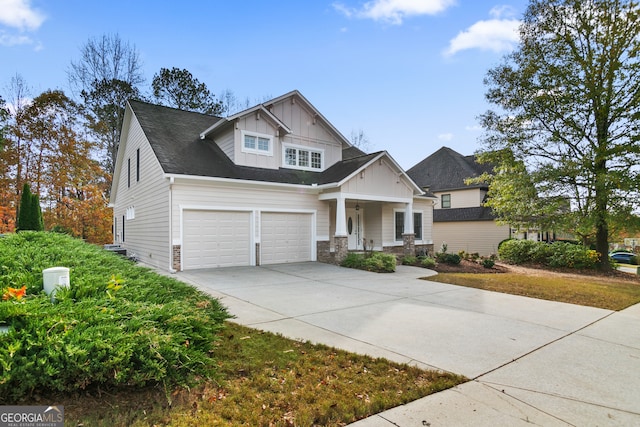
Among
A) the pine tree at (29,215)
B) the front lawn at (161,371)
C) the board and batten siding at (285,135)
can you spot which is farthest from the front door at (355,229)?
the pine tree at (29,215)

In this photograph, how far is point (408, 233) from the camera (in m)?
16.8

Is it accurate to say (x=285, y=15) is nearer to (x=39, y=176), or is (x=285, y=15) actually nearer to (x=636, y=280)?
(x=636, y=280)

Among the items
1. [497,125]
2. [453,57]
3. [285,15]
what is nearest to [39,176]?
[285,15]

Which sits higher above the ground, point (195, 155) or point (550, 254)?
point (195, 155)

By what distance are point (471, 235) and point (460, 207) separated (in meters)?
2.17

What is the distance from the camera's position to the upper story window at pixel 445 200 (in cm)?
2614

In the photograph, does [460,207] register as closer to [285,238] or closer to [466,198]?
[466,198]

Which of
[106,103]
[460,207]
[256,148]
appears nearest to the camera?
[256,148]

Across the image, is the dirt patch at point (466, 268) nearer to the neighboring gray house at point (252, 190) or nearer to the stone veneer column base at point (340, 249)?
the neighboring gray house at point (252, 190)

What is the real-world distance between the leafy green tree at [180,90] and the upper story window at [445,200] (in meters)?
19.0

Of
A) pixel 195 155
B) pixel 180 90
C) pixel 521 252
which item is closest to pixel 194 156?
pixel 195 155

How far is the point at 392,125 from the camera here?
764 inches

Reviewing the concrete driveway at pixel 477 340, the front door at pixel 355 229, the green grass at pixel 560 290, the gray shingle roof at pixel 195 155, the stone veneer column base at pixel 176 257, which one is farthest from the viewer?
the front door at pixel 355 229

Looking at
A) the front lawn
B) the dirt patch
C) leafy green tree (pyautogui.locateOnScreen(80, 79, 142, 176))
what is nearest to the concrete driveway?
the front lawn
